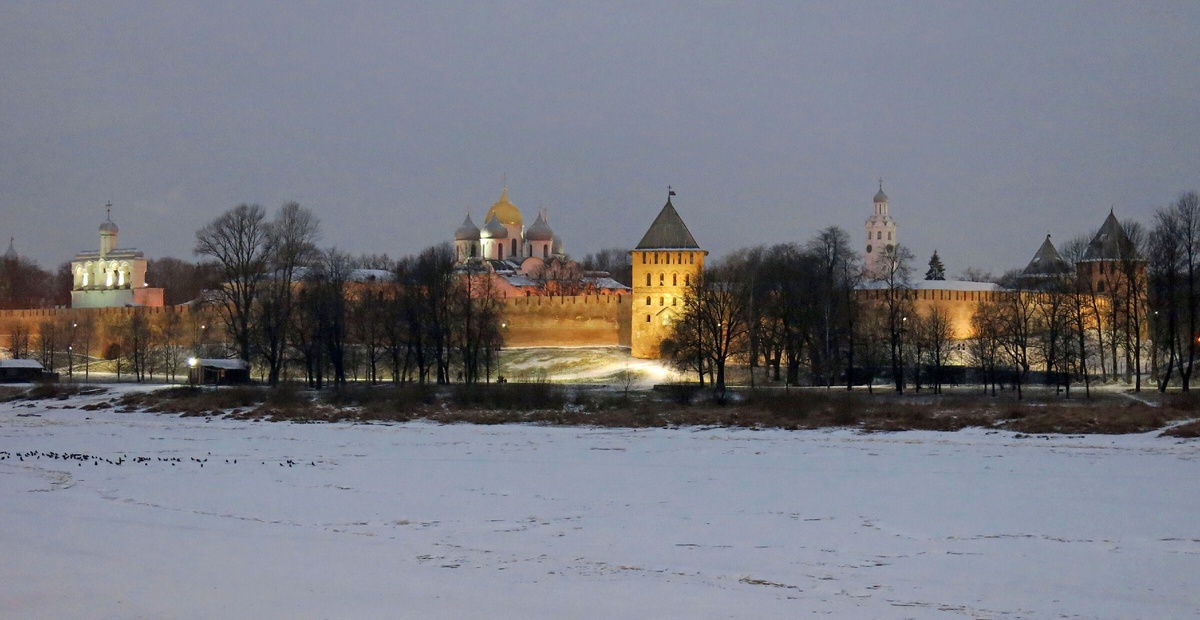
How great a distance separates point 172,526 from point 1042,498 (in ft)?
29.6

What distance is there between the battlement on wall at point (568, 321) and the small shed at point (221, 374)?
55.5 feet

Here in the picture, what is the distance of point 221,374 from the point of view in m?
44.9

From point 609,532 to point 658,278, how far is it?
43.1m

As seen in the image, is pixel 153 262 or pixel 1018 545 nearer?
pixel 1018 545

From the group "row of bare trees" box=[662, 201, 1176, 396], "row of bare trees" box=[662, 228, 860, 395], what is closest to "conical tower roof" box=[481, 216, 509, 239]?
"row of bare trees" box=[662, 201, 1176, 396]

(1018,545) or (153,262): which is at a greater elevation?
(153,262)

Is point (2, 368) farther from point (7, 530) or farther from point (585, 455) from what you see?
point (7, 530)

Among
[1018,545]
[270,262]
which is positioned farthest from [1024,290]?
[1018,545]

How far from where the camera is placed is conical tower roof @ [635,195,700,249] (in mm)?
56812

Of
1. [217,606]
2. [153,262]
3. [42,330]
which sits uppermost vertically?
[153,262]

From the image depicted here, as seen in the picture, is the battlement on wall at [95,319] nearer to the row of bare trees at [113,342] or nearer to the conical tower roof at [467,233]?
the row of bare trees at [113,342]

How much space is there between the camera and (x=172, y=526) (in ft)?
46.6

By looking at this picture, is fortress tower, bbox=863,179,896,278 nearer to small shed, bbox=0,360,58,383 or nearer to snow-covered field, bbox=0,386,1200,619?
small shed, bbox=0,360,58,383

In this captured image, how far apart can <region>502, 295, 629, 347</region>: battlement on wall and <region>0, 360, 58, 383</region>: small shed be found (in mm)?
18596
